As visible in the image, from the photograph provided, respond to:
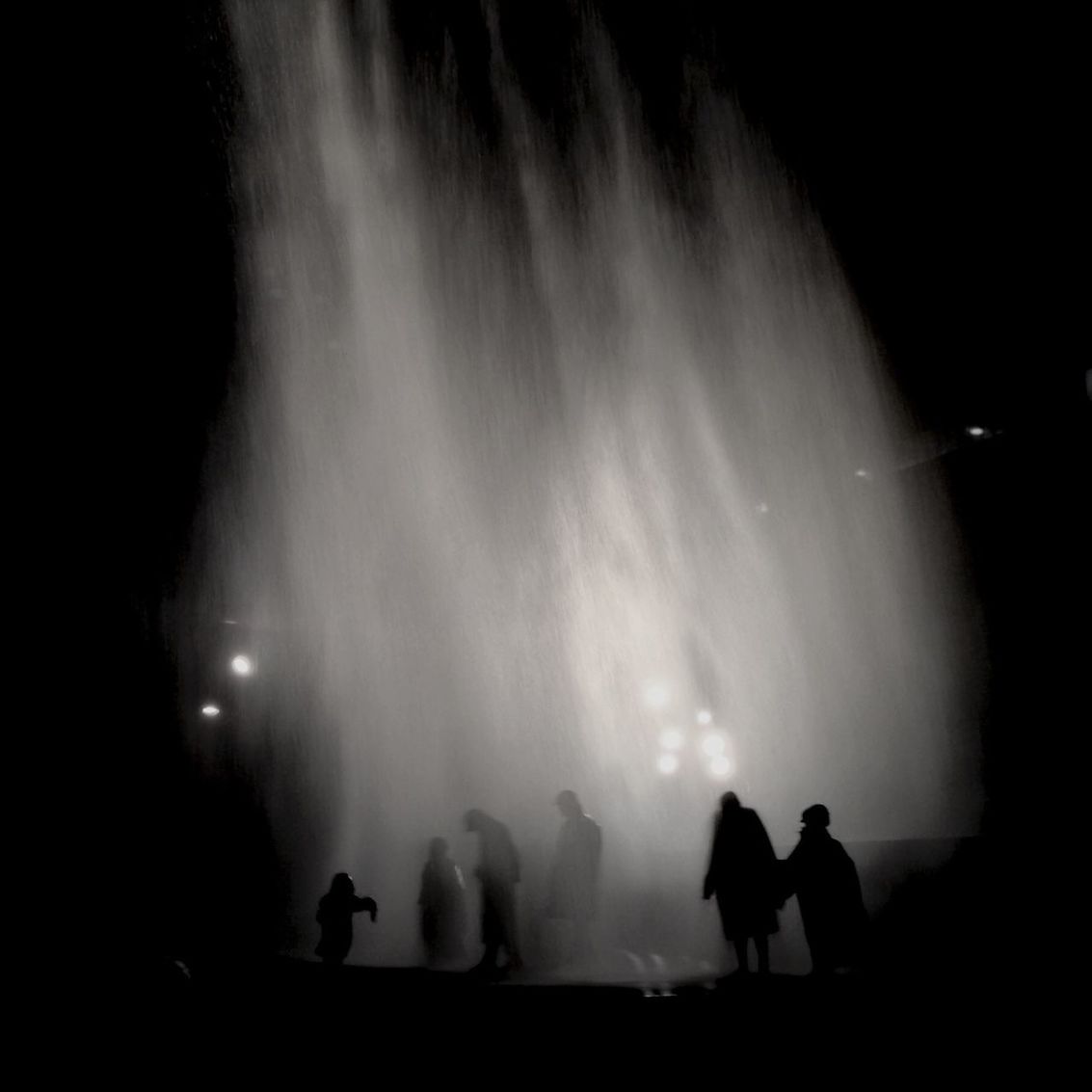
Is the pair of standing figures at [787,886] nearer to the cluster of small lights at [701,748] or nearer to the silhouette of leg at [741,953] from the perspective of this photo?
the silhouette of leg at [741,953]

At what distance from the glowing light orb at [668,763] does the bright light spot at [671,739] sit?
20 centimetres

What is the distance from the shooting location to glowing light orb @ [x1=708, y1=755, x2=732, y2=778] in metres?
20.2

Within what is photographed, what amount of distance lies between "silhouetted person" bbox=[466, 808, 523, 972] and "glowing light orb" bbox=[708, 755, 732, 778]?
406 inches

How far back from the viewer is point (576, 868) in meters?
10.6

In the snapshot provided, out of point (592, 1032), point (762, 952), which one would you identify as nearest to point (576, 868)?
point (762, 952)

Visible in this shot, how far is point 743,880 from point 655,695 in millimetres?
14166

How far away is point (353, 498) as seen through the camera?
32.4 m

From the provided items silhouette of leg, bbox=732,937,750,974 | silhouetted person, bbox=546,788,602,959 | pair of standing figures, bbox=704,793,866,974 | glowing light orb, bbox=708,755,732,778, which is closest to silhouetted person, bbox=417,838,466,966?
silhouetted person, bbox=546,788,602,959

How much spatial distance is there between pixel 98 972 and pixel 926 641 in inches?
607

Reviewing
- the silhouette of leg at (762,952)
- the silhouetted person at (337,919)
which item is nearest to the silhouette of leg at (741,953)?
the silhouette of leg at (762,952)

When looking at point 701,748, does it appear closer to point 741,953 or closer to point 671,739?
point 671,739

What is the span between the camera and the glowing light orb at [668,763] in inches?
821

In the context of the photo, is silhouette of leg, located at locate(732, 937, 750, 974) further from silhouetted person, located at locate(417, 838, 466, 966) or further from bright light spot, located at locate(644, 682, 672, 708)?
bright light spot, located at locate(644, 682, 672, 708)

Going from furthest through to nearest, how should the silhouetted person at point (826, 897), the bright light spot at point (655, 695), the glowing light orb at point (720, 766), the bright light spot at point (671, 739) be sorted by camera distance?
the bright light spot at point (655, 695)
the bright light spot at point (671, 739)
the glowing light orb at point (720, 766)
the silhouetted person at point (826, 897)
